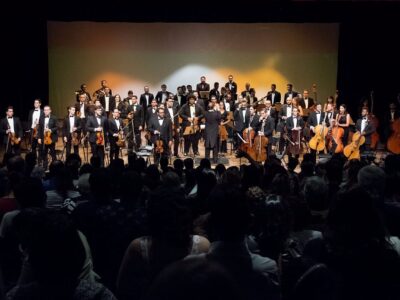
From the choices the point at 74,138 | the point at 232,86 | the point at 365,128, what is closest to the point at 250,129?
the point at 365,128

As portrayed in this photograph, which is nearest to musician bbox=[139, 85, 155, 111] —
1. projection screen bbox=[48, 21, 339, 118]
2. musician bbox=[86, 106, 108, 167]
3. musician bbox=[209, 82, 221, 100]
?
musician bbox=[209, 82, 221, 100]

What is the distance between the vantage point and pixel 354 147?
14.0 metres

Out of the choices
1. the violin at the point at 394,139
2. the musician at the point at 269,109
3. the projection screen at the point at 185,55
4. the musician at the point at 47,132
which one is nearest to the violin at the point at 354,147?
the violin at the point at 394,139

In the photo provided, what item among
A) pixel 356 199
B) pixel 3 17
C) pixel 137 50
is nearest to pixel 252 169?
pixel 356 199

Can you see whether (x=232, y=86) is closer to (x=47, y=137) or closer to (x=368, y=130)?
(x=368, y=130)

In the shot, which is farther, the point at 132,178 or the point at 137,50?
the point at 137,50

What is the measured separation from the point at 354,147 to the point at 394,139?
2072 mm

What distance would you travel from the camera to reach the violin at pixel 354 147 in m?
14.0

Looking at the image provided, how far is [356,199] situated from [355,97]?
17.4m

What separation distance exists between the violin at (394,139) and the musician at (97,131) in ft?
23.2

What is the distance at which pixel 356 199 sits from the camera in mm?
2920

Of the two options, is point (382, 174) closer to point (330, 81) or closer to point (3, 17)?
point (3, 17)

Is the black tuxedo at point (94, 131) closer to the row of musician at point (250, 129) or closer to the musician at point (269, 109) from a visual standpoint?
the row of musician at point (250, 129)

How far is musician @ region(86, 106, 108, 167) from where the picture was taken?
1381cm
